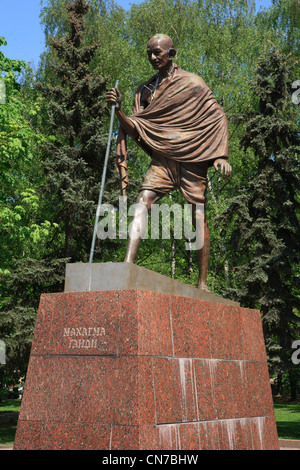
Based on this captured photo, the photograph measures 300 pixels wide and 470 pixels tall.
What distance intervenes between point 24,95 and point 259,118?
9.86m

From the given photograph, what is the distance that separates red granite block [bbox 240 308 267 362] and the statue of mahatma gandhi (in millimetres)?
582

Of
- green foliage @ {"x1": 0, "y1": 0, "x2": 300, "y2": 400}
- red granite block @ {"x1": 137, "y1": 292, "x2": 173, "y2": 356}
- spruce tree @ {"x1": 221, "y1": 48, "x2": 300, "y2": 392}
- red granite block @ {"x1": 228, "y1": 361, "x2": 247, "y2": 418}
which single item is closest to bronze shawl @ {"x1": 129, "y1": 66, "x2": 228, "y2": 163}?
red granite block @ {"x1": 137, "y1": 292, "x2": 173, "y2": 356}

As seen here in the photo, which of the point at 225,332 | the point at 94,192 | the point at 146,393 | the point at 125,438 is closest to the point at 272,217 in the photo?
the point at 94,192

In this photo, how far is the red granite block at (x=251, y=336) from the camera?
6359 millimetres

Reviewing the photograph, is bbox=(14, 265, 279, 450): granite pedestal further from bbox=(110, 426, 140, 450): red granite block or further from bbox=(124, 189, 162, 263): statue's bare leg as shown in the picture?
bbox=(124, 189, 162, 263): statue's bare leg

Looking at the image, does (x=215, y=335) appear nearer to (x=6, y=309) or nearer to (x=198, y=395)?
(x=198, y=395)

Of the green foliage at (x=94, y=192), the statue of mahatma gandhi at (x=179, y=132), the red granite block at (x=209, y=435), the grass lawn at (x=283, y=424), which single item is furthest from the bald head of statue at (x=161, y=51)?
the grass lawn at (x=283, y=424)

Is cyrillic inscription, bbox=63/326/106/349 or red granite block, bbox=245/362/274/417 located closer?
cyrillic inscription, bbox=63/326/106/349

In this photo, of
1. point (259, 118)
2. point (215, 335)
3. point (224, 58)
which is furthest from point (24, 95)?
point (215, 335)

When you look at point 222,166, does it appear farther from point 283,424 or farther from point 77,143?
point 77,143

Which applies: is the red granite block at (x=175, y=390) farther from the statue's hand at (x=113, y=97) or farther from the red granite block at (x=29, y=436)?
the statue's hand at (x=113, y=97)

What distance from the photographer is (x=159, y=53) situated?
6480 mm

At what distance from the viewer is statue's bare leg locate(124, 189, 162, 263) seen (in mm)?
5617

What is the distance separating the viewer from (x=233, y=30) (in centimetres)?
2639
